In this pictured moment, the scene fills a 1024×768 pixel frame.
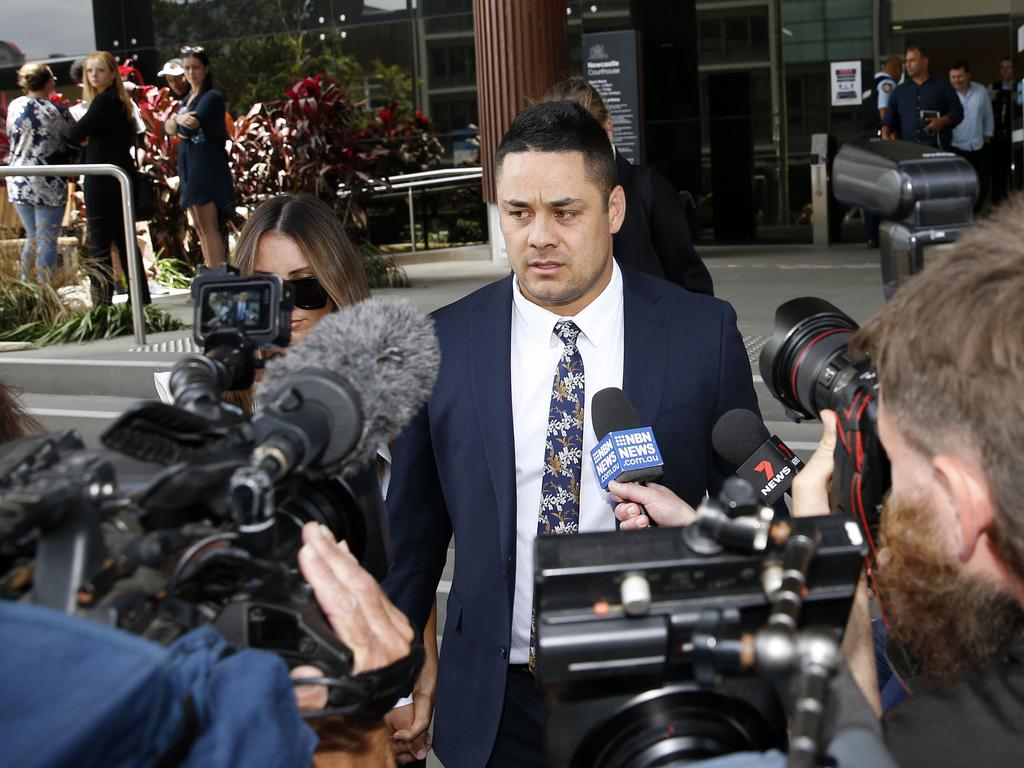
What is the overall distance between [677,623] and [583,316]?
5.05 ft

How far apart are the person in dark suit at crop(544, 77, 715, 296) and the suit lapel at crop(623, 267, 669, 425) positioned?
1.86 metres

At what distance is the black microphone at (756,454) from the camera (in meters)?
2.29

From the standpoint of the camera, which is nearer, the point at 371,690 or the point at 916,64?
the point at 371,690

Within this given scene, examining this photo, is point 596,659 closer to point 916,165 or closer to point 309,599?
point 309,599

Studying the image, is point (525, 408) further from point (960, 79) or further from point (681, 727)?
point (960, 79)

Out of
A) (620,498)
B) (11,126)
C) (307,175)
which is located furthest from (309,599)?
(307,175)

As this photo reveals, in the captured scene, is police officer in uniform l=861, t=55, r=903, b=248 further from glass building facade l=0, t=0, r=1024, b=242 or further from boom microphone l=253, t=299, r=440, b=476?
boom microphone l=253, t=299, r=440, b=476

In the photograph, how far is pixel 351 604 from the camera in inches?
55.4

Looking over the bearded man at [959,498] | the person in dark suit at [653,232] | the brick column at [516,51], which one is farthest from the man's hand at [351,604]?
the brick column at [516,51]

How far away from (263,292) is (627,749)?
0.78m

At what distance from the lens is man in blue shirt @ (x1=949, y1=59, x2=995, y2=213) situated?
40.5 ft

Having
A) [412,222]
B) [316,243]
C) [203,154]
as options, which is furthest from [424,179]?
[316,243]

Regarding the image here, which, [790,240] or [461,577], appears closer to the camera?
[461,577]

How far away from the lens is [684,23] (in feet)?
47.1
